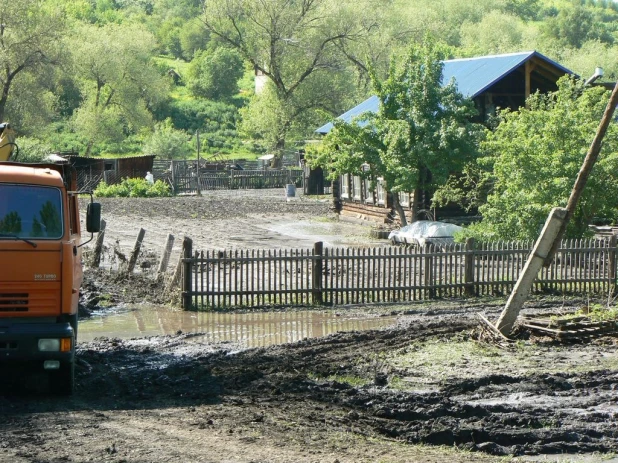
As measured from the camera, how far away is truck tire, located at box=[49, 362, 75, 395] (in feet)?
34.7

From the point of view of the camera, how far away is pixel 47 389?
11.1 meters

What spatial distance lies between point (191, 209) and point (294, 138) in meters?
29.3

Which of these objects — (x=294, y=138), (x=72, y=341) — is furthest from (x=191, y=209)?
(x=72, y=341)

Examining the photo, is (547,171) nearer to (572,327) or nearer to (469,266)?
(469,266)

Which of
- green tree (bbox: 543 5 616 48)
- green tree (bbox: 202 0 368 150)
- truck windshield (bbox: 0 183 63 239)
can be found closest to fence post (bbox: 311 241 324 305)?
truck windshield (bbox: 0 183 63 239)

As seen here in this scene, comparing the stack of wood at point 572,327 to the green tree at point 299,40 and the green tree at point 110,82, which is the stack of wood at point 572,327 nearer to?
the green tree at point 299,40

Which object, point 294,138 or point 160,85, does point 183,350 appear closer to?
point 294,138

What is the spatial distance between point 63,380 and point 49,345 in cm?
68

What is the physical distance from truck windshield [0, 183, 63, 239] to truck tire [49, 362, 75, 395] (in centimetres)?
149

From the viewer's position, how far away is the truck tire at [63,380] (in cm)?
1056

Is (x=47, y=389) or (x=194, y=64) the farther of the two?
(x=194, y=64)

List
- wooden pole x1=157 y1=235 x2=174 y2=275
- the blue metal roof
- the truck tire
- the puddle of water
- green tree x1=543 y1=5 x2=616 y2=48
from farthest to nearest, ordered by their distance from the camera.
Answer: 1. green tree x1=543 y1=5 x2=616 y2=48
2. the blue metal roof
3. the puddle of water
4. wooden pole x1=157 y1=235 x2=174 y2=275
5. the truck tire

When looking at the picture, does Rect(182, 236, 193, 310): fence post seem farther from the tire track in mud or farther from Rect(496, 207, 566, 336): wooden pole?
Rect(496, 207, 566, 336): wooden pole

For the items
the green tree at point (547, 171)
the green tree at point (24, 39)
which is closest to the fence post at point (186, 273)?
the green tree at point (547, 171)
